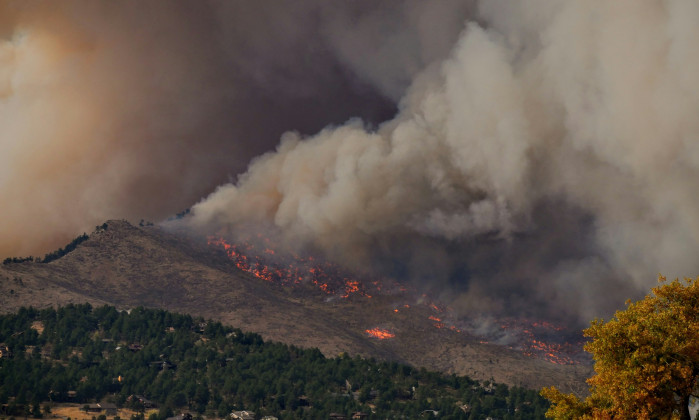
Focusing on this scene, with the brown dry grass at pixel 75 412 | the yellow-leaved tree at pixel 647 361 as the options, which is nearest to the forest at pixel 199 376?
the brown dry grass at pixel 75 412

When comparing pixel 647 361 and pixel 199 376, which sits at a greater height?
pixel 199 376

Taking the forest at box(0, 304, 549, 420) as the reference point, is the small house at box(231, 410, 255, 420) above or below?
below

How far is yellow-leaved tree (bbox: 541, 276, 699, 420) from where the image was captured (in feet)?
176

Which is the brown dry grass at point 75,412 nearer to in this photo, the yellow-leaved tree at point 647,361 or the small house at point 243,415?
the small house at point 243,415

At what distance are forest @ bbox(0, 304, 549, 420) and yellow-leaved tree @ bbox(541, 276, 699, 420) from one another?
99580 millimetres

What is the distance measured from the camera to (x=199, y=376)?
163 meters

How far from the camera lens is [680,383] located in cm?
5434

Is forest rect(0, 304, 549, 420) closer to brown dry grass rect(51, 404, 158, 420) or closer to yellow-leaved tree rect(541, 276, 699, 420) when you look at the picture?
brown dry grass rect(51, 404, 158, 420)

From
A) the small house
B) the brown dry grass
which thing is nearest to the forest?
the small house

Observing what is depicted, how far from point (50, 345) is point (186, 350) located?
30383mm

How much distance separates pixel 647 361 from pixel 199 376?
409ft

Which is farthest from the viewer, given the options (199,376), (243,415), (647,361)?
(199,376)

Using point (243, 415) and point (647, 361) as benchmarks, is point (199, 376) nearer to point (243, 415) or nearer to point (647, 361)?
point (243, 415)

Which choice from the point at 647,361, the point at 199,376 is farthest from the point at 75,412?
the point at 647,361
